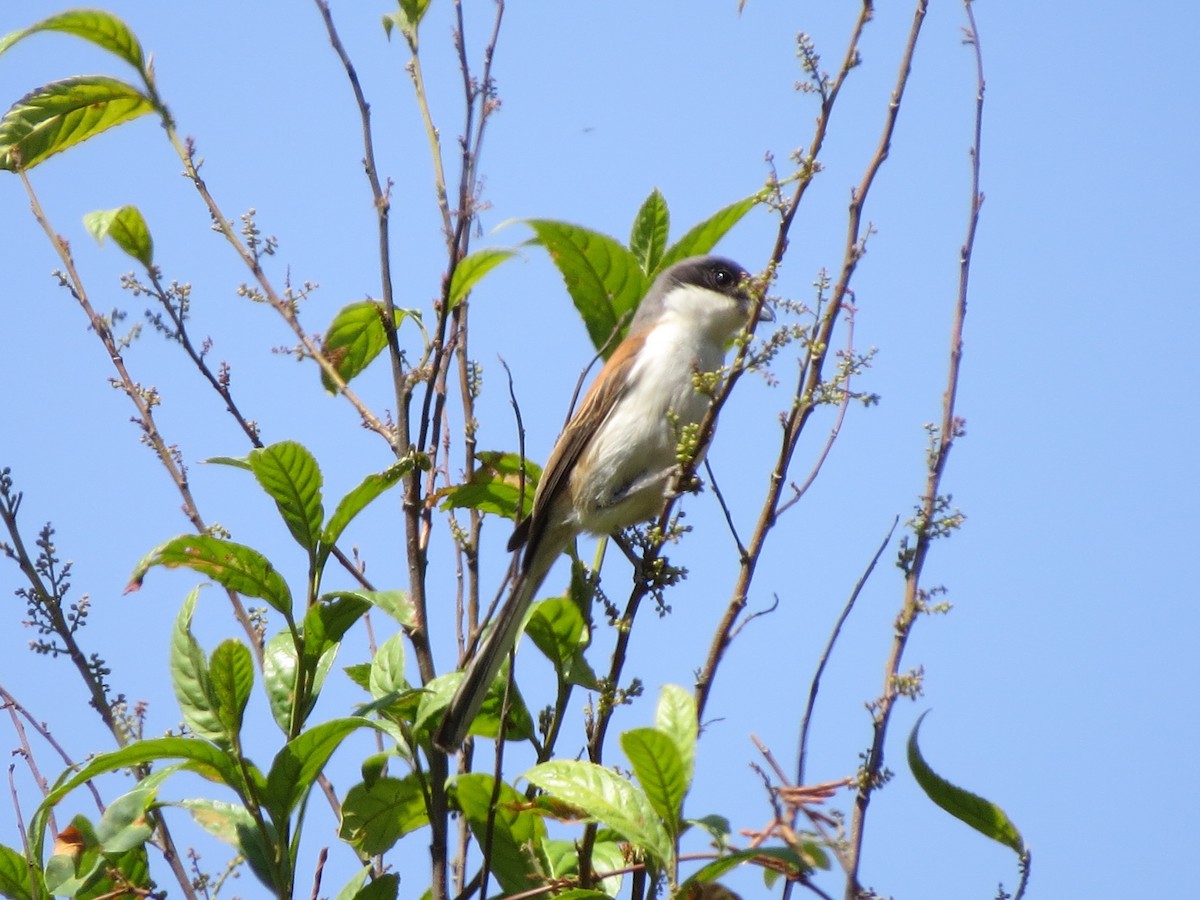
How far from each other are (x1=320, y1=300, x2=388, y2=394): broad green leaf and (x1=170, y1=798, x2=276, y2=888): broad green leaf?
1.17m

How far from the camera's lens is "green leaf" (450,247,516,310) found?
110 inches

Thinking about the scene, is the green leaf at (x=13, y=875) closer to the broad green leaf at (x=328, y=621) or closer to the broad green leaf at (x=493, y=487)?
the broad green leaf at (x=328, y=621)

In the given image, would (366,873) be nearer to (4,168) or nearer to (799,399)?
(799,399)

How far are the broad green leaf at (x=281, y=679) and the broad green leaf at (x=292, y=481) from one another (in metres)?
0.25

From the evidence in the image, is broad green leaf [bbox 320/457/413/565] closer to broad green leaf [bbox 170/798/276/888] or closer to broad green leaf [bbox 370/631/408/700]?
broad green leaf [bbox 370/631/408/700]

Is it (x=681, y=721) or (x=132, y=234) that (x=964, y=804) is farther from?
(x=132, y=234)

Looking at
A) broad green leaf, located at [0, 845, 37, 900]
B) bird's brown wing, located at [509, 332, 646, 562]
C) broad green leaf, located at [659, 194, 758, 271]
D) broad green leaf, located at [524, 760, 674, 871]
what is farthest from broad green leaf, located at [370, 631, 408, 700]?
bird's brown wing, located at [509, 332, 646, 562]

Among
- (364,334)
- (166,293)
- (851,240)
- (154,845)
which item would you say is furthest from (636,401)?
(154,845)

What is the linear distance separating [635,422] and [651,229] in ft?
3.67

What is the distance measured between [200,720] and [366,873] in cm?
47

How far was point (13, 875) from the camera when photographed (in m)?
2.47

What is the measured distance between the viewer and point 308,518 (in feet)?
8.54

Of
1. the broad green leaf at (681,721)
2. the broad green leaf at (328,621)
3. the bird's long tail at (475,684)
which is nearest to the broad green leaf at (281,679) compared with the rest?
the broad green leaf at (328,621)

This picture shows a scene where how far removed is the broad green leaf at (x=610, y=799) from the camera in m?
2.15
